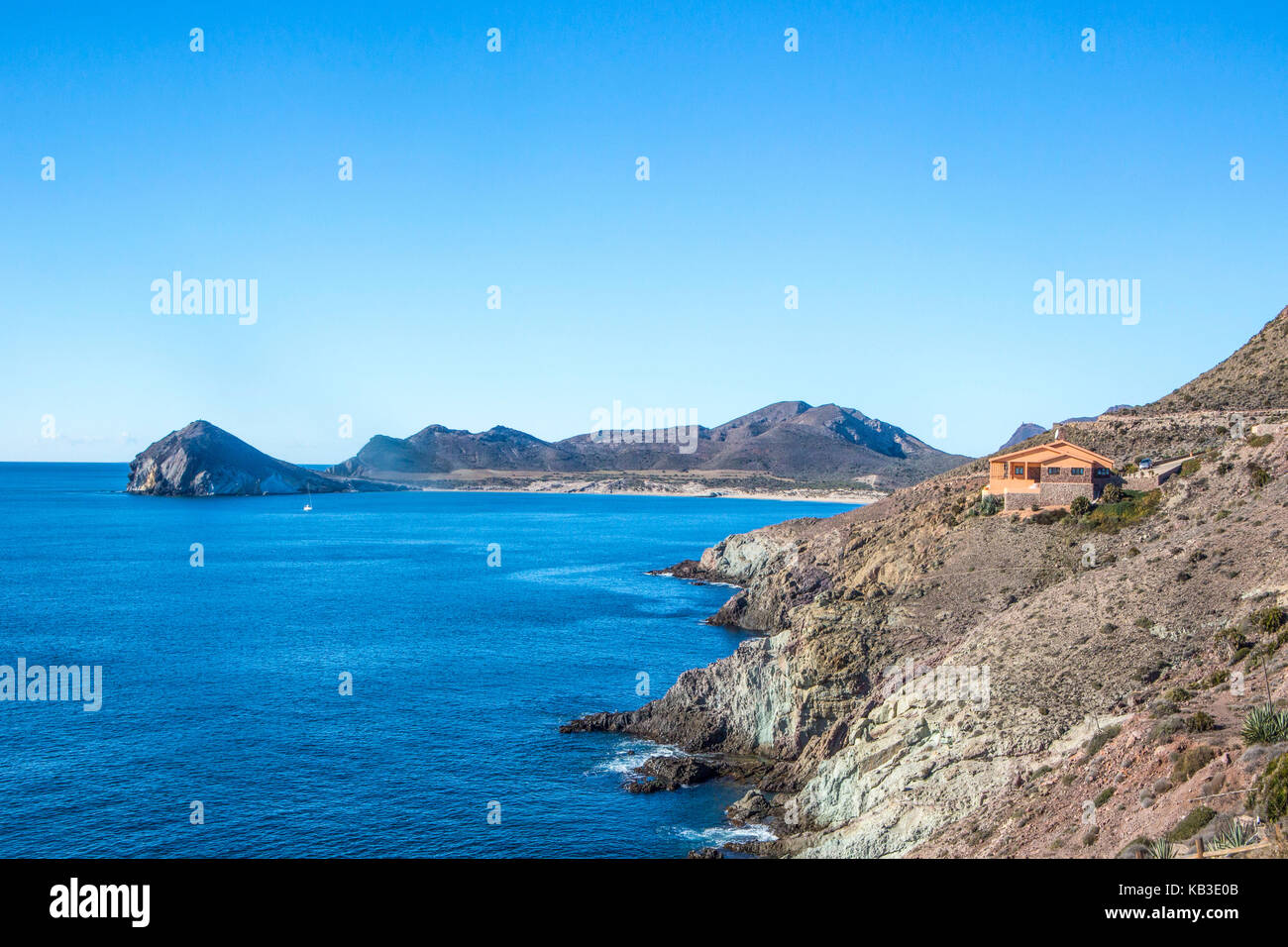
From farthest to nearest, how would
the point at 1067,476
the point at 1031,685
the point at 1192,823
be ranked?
the point at 1067,476 → the point at 1031,685 → the point at 1192,823

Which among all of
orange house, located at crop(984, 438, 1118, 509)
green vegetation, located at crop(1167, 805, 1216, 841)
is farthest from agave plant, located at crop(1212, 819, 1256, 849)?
orange house, located at crop(984, 438, 1118, 509)

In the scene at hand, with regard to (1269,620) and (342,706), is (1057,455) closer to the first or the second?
(1269,620)

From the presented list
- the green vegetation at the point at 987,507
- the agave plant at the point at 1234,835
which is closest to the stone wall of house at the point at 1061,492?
the green vegetation at the point at 987,507

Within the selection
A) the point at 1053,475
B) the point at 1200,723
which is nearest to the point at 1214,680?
the point at 1200,723

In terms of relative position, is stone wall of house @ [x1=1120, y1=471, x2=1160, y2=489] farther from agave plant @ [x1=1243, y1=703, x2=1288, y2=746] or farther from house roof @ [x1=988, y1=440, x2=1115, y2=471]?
agave plant @ [x1=1243, y1=703, x2=1288, y2=746]

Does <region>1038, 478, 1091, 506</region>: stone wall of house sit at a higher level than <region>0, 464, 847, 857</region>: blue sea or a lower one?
higher

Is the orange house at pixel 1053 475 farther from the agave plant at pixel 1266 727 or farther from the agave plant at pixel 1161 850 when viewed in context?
the agave plant at pixel 1161 850
